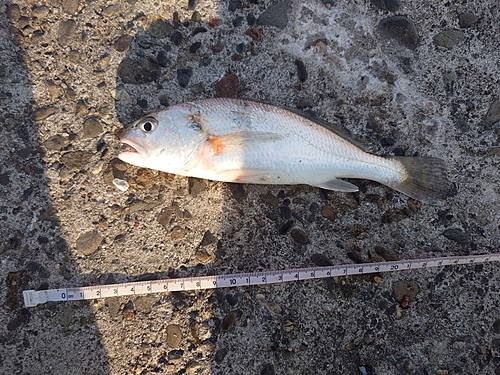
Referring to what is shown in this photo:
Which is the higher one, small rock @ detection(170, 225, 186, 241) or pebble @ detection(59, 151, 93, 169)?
pebble @ detection(59, 151, 93, 169)

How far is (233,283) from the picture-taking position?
2.72 m

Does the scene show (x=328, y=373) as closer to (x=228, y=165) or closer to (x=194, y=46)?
(x=228, y=165)

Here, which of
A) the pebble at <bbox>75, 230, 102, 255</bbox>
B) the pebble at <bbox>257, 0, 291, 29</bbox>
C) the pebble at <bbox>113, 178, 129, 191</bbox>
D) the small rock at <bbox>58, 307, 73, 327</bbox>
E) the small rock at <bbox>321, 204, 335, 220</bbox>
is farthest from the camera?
the pebble at <bbox>257, 0, 291, 29</bbox>

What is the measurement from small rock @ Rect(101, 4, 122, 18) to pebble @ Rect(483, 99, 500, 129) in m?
3.51

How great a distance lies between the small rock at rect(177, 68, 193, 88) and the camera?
10.2ft

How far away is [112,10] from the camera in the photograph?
123 inches

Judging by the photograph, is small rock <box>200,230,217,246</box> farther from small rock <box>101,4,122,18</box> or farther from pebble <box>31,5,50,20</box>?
pebble <box>31,5,50,20</box>

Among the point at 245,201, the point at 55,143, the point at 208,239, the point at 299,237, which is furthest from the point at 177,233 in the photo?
the point at 55,143

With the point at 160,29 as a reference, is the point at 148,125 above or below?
below

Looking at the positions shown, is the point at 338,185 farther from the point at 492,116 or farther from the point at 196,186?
the point at 492,116

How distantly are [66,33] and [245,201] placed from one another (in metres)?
2.17

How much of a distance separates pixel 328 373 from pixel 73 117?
116 inches

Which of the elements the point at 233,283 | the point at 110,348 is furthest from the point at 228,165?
the point at 110,348

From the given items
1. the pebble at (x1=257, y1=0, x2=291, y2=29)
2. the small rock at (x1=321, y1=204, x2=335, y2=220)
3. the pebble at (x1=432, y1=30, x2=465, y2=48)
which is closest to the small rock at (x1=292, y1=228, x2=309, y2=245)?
the small rock at (x1=321, y1=204, x2=335, y2=220)
